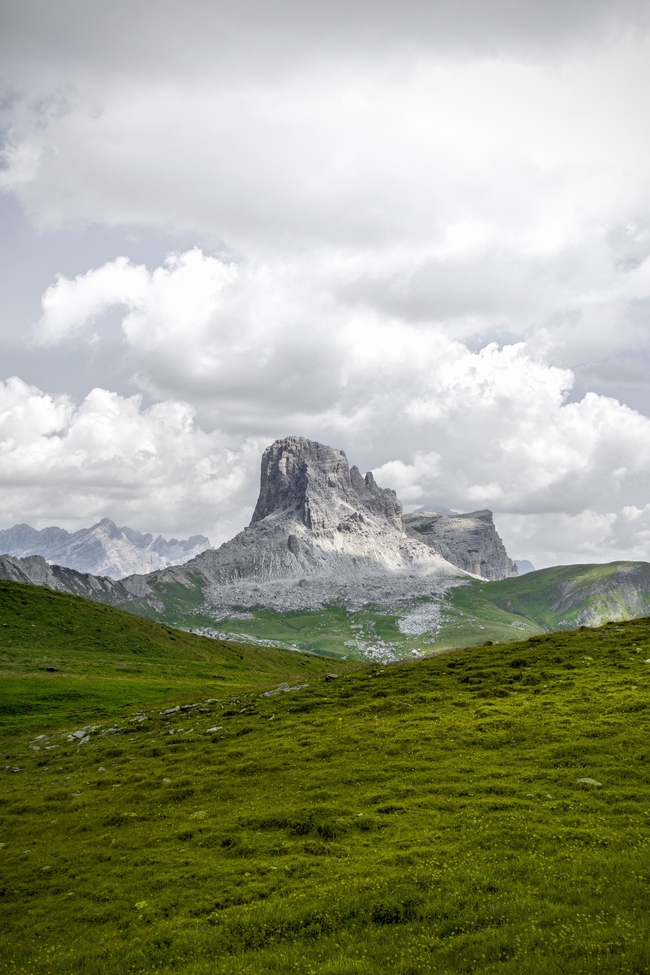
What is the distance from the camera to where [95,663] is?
87.4m

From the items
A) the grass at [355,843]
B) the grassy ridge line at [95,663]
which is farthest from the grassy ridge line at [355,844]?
the grassy ridge line at [95,663]

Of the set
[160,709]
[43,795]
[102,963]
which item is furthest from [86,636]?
[102,963]

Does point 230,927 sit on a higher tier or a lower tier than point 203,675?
higher

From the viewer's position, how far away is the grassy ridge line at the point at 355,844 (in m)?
14.9

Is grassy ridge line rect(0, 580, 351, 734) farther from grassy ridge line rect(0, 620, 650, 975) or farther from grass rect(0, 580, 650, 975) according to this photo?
grassy ridge line rect(0, 620, 650, 975)

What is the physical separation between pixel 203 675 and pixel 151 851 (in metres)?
75.0

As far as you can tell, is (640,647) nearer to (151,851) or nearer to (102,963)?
(151,851)

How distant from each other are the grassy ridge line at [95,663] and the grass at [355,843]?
2328 centimetres

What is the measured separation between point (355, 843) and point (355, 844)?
0.26ft

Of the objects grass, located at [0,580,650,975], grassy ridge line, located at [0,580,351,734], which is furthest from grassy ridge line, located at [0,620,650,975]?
grassy ridge line, located at [0,580,351,734]

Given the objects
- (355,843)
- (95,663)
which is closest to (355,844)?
(355,843)

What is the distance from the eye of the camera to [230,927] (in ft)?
54.1

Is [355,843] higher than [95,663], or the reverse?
[355,843]

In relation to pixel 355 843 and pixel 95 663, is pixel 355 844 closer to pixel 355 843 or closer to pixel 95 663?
pixel 355 843
